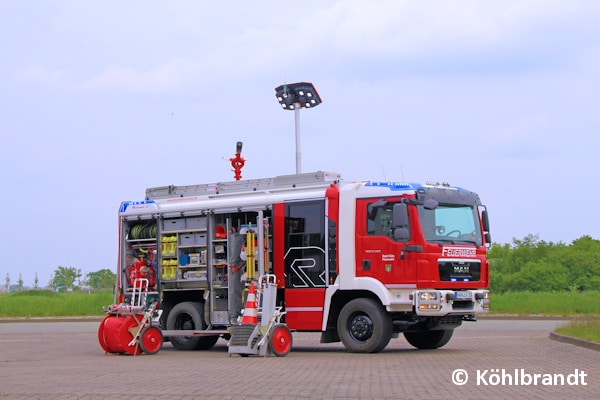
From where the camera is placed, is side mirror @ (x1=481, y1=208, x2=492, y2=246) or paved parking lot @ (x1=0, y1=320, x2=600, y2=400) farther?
side mirror @ (x1=481, y1=208, x2=492, y2=246)

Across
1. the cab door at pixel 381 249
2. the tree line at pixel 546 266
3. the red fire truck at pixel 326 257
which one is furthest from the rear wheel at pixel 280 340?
the tree line at pixel 546 266

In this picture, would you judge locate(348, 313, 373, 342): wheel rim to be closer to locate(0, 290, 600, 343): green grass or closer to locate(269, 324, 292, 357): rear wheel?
locate(269, 324, 292, 357): rear wheel

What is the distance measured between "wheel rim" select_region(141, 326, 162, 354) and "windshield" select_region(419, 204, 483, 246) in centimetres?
604

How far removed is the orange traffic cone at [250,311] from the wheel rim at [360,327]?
191 centimetres

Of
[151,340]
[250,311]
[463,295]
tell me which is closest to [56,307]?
[151,340]

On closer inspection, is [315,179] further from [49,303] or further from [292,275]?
[49,303]

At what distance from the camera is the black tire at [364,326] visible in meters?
20.6

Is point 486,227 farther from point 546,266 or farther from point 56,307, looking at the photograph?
point 546,266

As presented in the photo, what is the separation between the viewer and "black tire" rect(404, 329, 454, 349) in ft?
74.3

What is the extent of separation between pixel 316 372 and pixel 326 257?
534 cm

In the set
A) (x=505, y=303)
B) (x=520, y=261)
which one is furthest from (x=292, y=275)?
(x=520, y=261)

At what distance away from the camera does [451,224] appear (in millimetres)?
Answer: 21328

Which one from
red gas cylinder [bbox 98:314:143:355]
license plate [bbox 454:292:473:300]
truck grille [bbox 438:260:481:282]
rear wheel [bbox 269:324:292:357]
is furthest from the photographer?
red gas cylinder [bbox 98:314:143:355]

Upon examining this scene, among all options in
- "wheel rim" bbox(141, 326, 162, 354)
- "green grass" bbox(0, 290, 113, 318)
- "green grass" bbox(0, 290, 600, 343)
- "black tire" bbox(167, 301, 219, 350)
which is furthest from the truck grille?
"green grass" bbox(0, 290, 113, 318)
